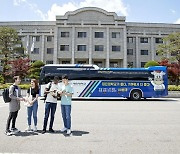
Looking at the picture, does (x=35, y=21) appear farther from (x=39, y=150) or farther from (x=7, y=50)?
(x=39, y=150)

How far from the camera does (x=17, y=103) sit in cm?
664

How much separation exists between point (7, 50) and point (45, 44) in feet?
43.4

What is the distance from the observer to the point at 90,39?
1702 inches

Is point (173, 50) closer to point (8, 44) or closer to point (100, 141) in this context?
point (8, 44)

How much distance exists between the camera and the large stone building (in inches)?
1702

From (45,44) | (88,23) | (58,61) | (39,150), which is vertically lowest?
(39,150)

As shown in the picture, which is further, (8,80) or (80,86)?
(8,80)

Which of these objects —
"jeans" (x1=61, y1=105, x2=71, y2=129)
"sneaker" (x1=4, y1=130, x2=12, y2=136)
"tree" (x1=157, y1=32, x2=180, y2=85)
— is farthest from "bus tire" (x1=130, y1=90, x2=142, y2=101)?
"sneaker" (x1=4, y1=130, x2=12, y2=136)

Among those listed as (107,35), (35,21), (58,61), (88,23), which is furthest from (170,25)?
(35,21)

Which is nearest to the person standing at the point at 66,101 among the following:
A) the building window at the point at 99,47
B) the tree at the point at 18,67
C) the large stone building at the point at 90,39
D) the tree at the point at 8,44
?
the tree at the point at 18,67

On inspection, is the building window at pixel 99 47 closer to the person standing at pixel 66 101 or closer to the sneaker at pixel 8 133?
the person standing at pixel 66 101

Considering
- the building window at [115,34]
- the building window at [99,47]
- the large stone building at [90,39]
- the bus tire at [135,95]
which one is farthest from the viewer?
the building window at [115,34]

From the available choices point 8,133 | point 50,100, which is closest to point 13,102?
point 8,133

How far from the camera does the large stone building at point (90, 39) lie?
43.2 meters
